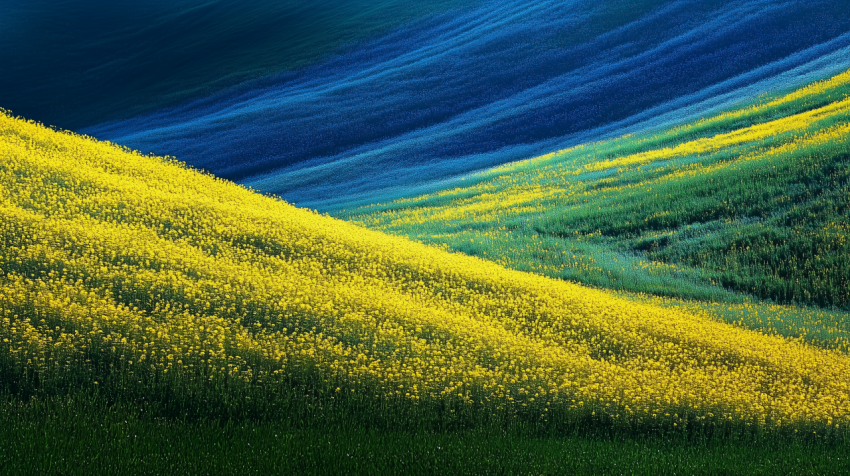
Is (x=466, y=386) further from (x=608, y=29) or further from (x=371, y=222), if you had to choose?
(x=608, y=29)

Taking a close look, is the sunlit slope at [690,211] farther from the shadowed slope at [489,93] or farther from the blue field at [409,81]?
the shadowed slope at [489,93]

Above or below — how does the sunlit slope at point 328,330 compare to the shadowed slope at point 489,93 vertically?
below

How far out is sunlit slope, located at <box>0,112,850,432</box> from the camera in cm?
955

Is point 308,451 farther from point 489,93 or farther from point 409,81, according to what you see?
point 409,81

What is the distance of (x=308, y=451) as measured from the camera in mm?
7707

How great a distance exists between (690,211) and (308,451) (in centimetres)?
1861

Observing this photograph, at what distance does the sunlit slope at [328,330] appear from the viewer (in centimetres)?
955

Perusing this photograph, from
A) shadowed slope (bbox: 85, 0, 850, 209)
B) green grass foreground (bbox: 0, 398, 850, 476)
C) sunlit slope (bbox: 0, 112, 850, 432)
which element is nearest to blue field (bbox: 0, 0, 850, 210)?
shadowed slope (bbox: 85, 0, 850, 209)

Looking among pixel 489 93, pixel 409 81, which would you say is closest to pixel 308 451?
pixel 489 93

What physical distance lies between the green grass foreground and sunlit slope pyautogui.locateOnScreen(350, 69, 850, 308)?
33.9 feet

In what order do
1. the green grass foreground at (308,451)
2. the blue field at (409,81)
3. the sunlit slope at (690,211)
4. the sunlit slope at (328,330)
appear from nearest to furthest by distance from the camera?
1. the green grass foreground at (308,451)
2. the sunlit slope at (328,330)
3. the sunlit slope at (690,211)
4. the blue field at (409,81)

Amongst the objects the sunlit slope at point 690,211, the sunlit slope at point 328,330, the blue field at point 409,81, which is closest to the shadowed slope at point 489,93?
the blue field at point 409,81

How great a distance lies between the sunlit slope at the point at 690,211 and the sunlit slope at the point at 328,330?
4.44 metres

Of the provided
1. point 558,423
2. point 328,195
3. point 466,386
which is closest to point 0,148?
point 466,386
